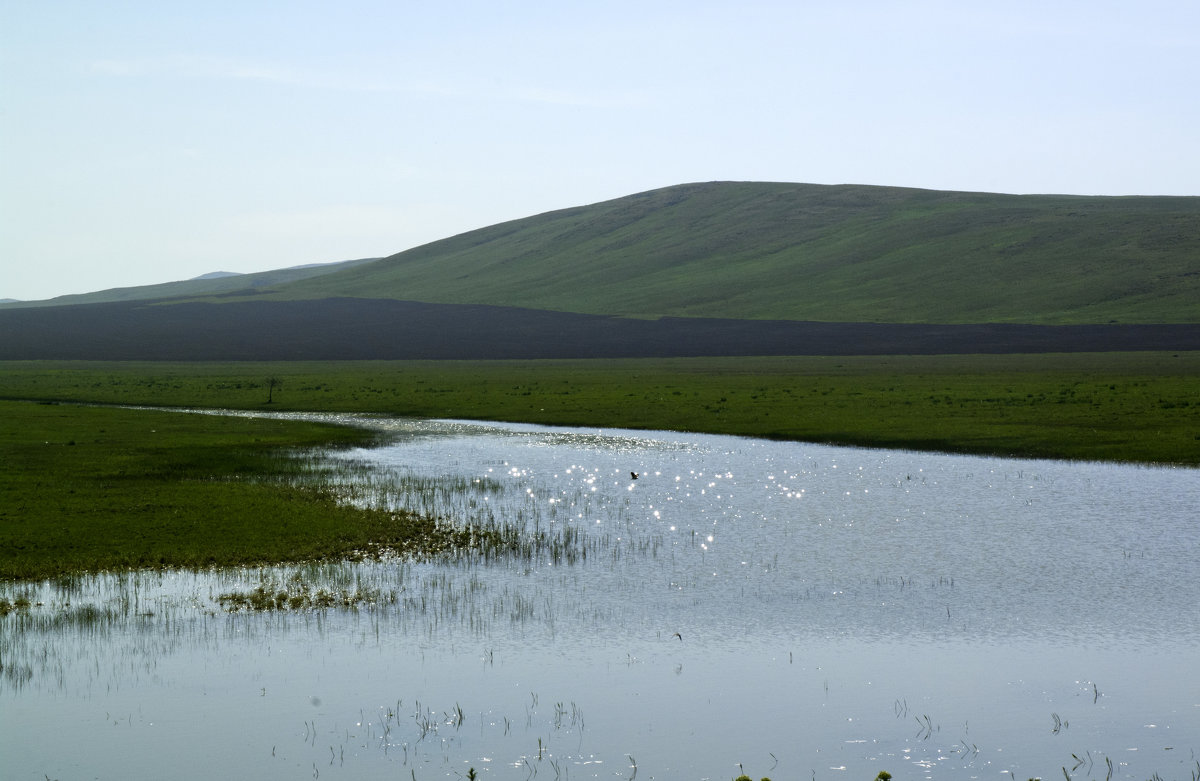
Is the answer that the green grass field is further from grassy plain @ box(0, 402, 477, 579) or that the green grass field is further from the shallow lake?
the shallow lake

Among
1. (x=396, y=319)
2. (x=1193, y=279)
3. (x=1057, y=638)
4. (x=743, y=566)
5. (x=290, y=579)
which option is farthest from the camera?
(x=396, y=319)

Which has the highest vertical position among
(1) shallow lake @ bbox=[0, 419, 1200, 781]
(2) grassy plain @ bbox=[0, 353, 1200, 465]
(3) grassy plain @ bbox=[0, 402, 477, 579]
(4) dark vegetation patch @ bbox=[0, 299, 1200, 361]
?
(4) dark vegetation patch @ bbox=[0, 299, 1200, 361]

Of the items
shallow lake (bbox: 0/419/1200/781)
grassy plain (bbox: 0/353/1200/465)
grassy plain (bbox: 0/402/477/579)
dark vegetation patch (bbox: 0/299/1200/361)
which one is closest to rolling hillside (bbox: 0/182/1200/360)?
dark vegetation patch (bbox: 0/299/1200/361)

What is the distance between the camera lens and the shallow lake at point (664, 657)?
15031 mm

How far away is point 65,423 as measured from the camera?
57719 mm

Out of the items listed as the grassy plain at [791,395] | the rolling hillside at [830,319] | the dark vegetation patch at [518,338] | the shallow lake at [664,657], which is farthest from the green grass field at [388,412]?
the rolling hillside at [830,319]

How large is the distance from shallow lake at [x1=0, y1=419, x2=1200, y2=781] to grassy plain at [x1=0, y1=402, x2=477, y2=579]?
1.84 meters

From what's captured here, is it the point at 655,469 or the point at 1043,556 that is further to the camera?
the point at 655,469

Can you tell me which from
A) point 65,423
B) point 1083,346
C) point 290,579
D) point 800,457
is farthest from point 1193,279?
point 290,579

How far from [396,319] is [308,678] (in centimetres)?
17525

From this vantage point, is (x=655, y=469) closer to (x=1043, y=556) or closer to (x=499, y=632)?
(x=1043, y=556)

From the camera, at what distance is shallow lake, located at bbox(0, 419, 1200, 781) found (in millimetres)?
15031

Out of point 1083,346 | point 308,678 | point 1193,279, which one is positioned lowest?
point 308,678

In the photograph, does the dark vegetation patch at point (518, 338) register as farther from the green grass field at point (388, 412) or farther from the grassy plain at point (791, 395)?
the green grass field at point (388, 412)
